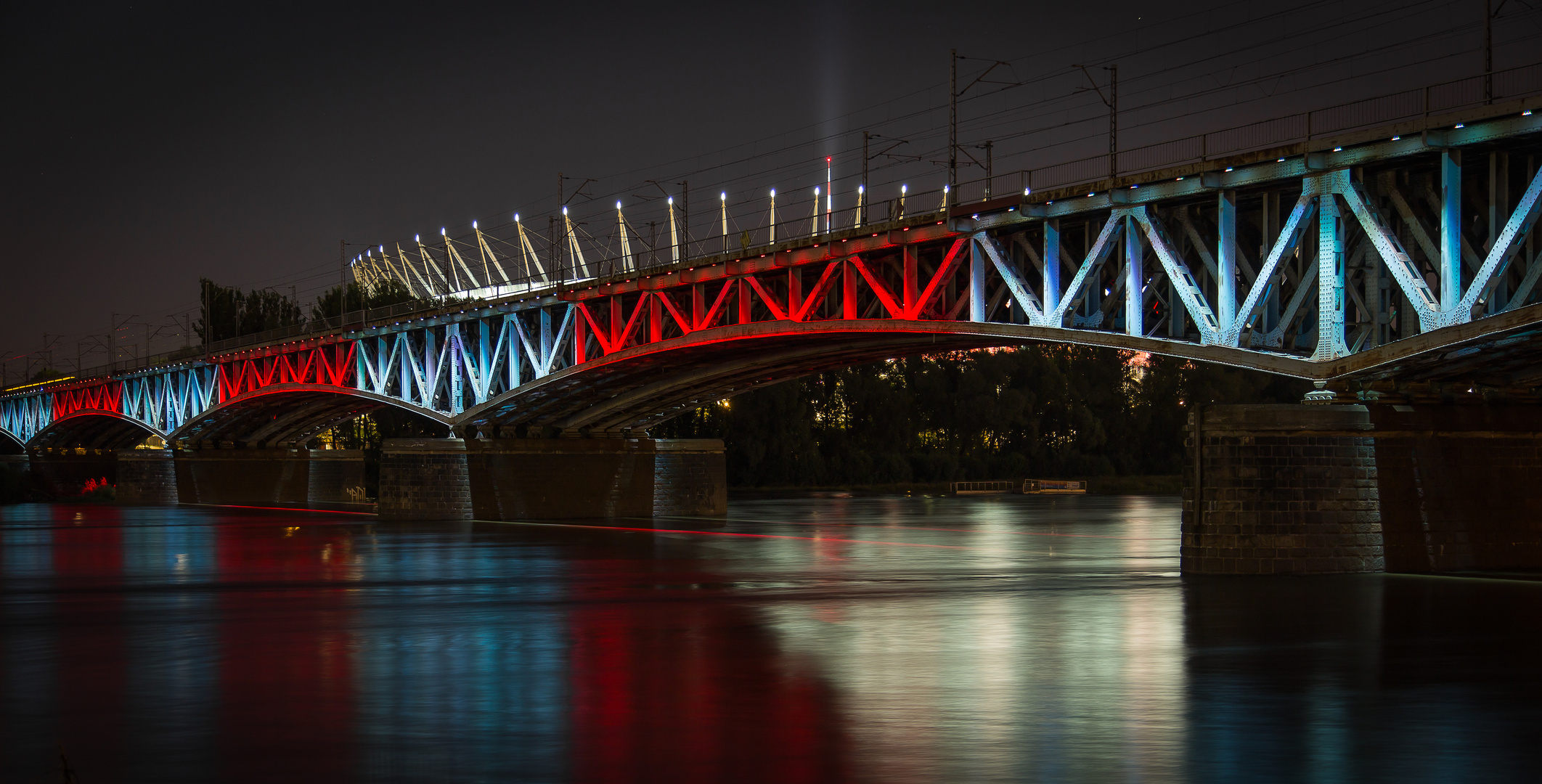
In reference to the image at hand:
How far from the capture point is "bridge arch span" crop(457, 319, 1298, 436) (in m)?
36.8

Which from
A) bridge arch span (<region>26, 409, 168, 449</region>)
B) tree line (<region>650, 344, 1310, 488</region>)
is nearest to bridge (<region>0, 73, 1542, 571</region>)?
tree line (<region>650, 344, 1310, 488</region>)

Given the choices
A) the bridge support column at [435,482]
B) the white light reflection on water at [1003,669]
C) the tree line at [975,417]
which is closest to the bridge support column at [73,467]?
the tree line at [975,417]

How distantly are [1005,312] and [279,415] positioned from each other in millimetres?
64292

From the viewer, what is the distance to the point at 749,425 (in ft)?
341

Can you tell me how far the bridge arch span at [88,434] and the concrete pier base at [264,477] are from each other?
2050 centimetres

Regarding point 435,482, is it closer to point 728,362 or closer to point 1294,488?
point 728,362

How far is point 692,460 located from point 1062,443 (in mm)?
66665

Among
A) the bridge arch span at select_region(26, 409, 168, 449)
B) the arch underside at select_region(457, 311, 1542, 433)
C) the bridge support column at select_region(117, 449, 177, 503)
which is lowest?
the bridge support column at select_region(117, 449, 177, 503)

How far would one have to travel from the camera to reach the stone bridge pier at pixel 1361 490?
29.2 metres

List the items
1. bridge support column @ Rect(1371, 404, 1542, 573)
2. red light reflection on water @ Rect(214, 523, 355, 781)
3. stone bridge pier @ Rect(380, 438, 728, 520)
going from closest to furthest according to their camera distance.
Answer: red light reflection on water @ Rect(214, 523, 355, 781) < bridge support column @ Rect(1371, 404, 1542, 573) < stone bridge pier @ Rect(380, 438, 728, 520)

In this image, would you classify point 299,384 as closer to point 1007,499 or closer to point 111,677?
point 1007,499

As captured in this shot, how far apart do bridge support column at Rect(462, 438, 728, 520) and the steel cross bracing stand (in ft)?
4.17

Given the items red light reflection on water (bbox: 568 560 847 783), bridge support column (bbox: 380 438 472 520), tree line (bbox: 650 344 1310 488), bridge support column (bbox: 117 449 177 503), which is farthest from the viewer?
tree line (bbox: 650 344 1310 488)

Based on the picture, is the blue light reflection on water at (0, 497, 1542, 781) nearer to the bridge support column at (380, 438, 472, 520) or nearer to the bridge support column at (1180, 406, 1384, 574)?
the bridge support column at (1180, 406, 1384, 574)
